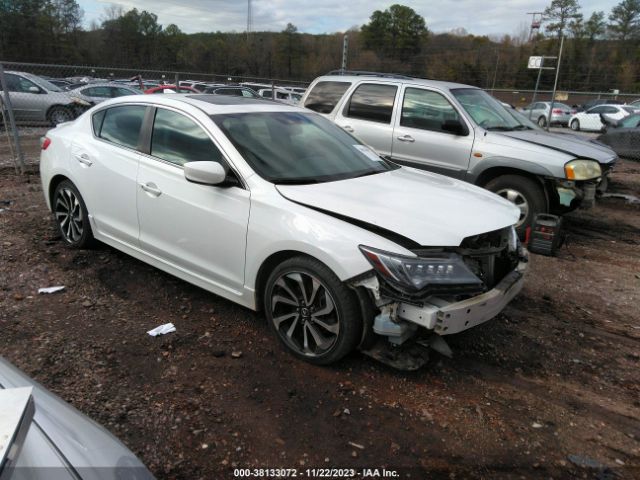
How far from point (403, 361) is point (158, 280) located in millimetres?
2513

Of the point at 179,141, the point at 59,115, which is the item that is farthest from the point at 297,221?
the point at 59,115

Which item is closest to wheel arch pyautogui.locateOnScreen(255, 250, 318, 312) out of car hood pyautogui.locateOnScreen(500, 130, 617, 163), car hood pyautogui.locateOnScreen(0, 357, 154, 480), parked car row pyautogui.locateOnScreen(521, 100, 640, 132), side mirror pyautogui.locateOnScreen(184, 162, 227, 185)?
side mirror pyautogui.locateOnScreen(184, 162, 227, 185)

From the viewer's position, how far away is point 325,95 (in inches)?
303

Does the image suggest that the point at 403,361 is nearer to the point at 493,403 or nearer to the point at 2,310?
the point at 493,403

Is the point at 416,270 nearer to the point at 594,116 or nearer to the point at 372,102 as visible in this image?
the point at 372,102

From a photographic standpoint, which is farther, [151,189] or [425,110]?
[425,110]

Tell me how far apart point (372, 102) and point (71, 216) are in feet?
14.0

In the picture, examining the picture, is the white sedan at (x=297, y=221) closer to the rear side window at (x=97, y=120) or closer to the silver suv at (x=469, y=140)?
the rear side window at (x=97, y=120)

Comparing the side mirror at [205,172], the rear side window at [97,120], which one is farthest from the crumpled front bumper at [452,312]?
the rear side window at [97,120]

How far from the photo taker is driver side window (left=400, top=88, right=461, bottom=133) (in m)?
6.56

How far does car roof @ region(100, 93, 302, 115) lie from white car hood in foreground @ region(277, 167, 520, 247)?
1.03 metres

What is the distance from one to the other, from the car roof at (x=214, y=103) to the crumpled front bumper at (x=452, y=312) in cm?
218

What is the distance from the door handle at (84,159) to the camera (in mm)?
4520

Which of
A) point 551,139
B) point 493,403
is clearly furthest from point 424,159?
point 493,403
